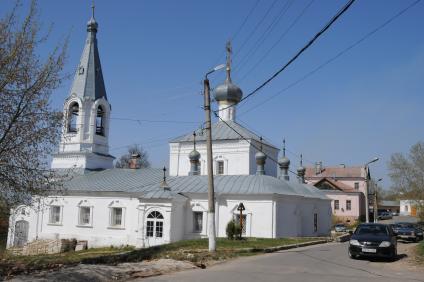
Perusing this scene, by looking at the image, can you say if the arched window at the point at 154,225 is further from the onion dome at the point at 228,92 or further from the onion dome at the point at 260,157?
the onion dome at the point at 228,92

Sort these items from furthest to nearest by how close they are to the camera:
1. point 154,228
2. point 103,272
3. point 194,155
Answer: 1. point 194,155
2. point 154,228
3. point 103,272

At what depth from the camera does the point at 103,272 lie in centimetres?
1093

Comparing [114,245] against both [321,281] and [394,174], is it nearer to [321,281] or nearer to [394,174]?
[321,281]

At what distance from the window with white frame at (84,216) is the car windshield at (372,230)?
21.7 metres

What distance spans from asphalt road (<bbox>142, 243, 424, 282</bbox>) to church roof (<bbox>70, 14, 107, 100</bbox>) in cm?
2422

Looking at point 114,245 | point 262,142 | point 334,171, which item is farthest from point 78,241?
point 334,171

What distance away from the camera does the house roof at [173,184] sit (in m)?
29.8

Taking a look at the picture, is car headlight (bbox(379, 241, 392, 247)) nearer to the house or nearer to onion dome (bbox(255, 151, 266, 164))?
onion dome (bbox(255, 151, 266, 164))

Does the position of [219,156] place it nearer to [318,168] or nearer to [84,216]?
[84,216]

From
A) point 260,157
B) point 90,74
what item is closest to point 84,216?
point 90,74

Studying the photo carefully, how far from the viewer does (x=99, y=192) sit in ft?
111

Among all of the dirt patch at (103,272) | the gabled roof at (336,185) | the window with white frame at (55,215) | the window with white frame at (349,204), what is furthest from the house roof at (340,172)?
the dirt patch at (103,272)

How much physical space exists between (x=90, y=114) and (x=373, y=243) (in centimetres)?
2599

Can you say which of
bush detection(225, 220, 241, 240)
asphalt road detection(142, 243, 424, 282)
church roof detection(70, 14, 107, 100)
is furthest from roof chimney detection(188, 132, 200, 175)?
asphalt road detection(142, 243, 424, 282)
